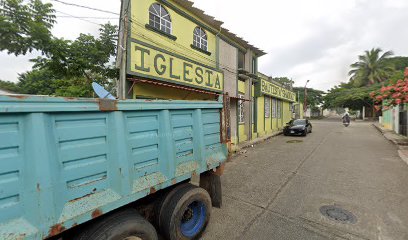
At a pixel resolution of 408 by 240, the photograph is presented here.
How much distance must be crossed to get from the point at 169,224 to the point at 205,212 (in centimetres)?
88

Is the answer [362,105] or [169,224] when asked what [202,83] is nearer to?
[169,224]

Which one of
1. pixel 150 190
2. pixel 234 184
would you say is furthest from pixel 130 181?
pixel 234 184

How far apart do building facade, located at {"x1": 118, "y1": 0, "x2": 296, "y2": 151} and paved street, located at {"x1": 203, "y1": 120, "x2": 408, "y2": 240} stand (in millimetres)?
1855

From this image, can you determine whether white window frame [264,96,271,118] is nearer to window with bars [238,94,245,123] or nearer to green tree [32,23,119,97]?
window with bars [238,94,245,123]

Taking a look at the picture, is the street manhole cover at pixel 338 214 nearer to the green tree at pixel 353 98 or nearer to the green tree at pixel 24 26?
the green tree at pixel 24 26

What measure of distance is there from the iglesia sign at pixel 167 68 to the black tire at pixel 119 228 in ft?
15.9

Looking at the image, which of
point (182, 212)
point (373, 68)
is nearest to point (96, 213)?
point (182, 212)

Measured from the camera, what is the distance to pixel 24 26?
741 cm

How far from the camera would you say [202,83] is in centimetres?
905

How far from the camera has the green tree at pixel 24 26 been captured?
6938mm

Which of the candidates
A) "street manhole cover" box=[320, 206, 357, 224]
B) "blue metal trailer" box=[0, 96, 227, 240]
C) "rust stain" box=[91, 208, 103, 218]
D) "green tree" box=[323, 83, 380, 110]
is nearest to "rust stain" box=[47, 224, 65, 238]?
"blue metal trailer" box=[0, 96, 227, 240]

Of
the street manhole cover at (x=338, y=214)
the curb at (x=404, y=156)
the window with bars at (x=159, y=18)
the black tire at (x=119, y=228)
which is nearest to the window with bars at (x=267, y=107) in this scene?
the curb at (x=404, y=156)

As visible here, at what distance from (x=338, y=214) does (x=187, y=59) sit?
7168mm

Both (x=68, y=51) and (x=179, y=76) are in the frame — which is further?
(x=68, y=51)
